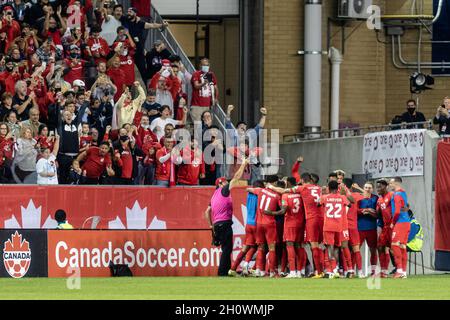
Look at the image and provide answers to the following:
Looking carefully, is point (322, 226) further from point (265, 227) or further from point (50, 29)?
point (50, 29)

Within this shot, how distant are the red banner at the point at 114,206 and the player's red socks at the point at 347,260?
12.0 ft

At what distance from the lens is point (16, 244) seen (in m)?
30.0

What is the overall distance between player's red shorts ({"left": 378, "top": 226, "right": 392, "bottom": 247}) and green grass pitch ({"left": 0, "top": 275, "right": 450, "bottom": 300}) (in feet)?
3.29

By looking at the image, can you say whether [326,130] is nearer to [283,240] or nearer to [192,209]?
[192,209]

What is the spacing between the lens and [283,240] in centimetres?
2991

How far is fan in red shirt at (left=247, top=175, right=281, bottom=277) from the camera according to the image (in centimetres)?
2972

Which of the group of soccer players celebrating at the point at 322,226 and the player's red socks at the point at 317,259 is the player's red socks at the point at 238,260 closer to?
the group of soccer players celebrating at the point at 322,226

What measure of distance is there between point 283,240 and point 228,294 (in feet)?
21.3

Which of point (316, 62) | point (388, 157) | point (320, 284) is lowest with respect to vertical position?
point (320, 284)

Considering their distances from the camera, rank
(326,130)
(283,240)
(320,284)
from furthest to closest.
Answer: (326,130), (283,240), (320,284)

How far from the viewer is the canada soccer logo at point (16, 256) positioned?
29.9 m

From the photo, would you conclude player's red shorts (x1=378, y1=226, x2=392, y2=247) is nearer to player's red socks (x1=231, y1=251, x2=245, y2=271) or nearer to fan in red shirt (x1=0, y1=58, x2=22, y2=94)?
player's red socks (x1=231, y1=251, x2=245, y2=271)

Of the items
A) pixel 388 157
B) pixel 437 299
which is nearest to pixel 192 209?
pixel 388 157

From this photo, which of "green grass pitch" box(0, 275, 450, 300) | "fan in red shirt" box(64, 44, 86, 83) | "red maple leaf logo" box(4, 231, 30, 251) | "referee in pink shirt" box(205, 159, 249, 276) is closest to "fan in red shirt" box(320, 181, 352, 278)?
"green grass pitch" box(0, 275, 450, 300)
